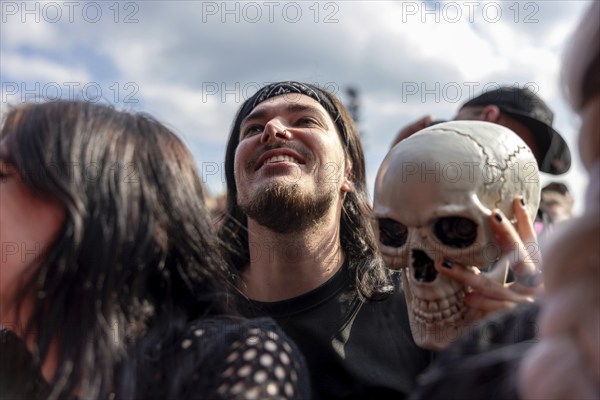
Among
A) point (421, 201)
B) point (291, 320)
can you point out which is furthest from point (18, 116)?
point (291, 320)

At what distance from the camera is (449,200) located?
1656 millimetres

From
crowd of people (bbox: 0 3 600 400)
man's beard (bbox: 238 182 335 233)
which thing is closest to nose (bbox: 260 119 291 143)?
man's beard (bbox: 238 182 335 233)

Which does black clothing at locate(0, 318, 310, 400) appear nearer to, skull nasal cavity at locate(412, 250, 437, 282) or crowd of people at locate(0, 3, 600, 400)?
crowd of people at locate(0, 3, 600, 400)

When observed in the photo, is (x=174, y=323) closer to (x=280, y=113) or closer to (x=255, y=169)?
(x=255, y=169)

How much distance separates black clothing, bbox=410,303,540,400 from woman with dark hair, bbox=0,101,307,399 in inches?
17.1

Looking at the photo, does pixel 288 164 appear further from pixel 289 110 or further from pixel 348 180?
pixel 348 180

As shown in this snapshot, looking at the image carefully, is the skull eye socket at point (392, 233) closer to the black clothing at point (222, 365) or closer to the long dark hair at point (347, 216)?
the black clothing at point (222, 365)

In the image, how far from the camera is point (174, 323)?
152cm

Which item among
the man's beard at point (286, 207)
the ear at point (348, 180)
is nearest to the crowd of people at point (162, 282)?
the man's beard at point (286, 207)

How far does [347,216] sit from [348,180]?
0.20 meters

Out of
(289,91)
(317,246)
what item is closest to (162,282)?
(317,246)

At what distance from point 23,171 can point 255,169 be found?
1.27 m

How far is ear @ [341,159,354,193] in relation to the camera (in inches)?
115

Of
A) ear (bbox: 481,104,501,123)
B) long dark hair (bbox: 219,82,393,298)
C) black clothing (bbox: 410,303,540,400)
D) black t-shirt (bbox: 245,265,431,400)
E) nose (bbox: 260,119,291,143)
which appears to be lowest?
black t-shirt (bbox: 245,265,431,400)
